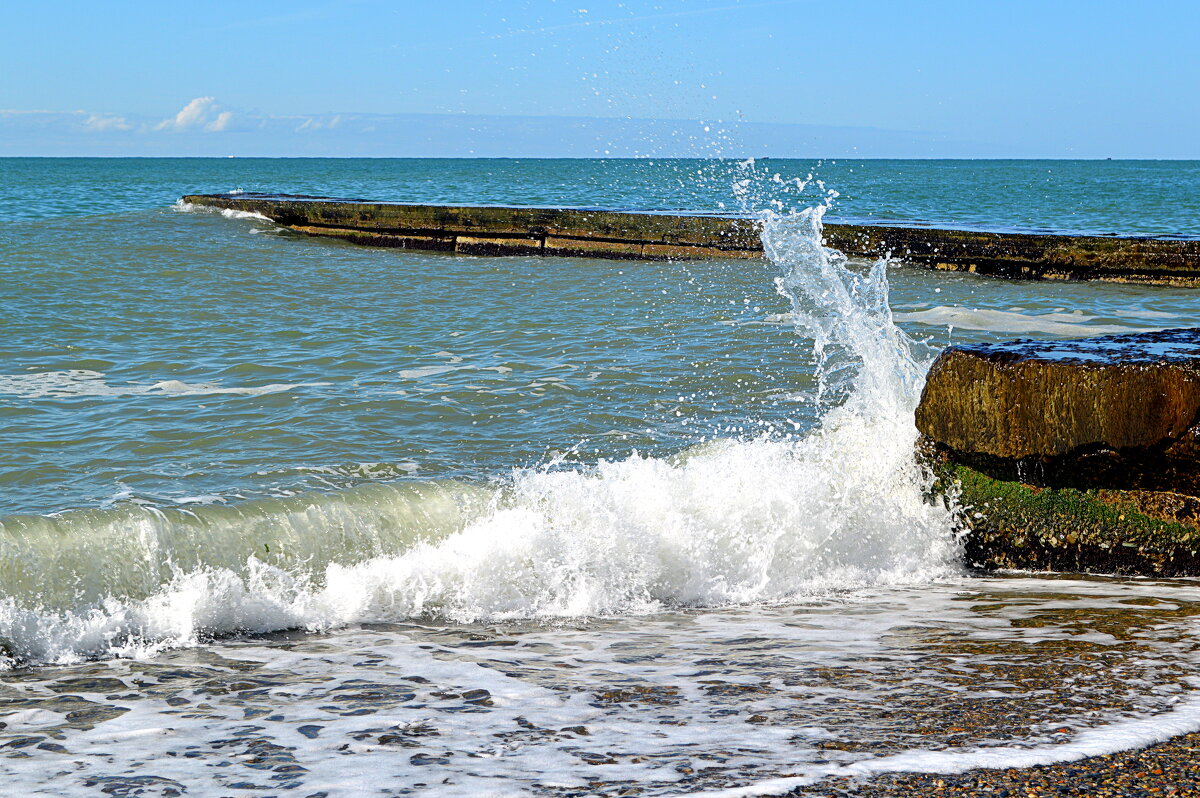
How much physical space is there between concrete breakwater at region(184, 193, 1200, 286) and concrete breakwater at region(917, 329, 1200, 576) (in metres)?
8.97

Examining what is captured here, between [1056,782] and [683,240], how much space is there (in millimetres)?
13476

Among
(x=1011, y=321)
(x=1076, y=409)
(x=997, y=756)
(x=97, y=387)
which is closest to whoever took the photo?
(x=997, y=756)

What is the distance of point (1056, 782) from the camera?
87.0 inches

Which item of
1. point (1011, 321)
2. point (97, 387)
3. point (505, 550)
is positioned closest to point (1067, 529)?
point (505, 550)

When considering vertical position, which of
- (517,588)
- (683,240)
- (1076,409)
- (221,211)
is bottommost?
(517,588)

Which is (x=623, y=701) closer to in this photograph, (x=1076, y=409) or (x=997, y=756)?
(x=997, y=756)

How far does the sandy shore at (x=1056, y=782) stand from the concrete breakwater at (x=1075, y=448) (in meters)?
1.71

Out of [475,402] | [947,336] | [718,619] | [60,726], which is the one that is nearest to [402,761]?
[60,726]

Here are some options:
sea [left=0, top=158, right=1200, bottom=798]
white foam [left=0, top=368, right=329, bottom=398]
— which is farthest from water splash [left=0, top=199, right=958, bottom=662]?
white foam [left=0, top=368, right=329, bottom=398]

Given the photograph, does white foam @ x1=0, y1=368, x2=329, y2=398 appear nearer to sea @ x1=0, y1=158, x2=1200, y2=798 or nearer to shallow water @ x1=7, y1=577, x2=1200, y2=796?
sea @ x1=0, y1=158, x2=1200, y2=798

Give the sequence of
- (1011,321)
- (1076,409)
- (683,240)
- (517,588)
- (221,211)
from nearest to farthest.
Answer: (1076,409) → (517,588) → (1011,321) → (683,240) → (221,211)

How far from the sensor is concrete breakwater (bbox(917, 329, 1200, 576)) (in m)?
3.76

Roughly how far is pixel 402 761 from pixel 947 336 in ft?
24.0

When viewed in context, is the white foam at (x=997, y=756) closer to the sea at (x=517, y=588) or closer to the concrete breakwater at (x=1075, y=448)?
the sea at (x=517, y=588)
